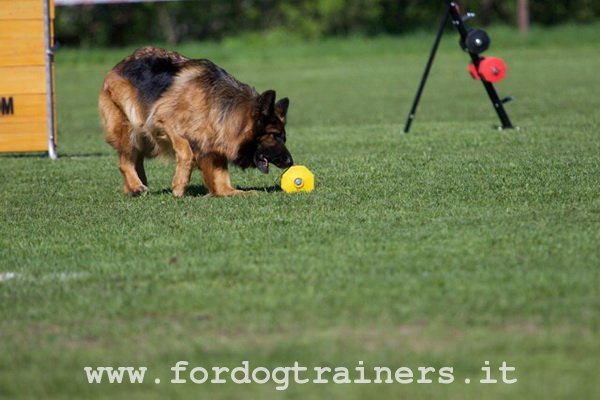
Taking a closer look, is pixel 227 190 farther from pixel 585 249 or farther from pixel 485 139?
pixel 485 139

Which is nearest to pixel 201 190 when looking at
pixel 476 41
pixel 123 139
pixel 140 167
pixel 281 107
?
pixel 140 167

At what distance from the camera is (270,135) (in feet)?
28.8

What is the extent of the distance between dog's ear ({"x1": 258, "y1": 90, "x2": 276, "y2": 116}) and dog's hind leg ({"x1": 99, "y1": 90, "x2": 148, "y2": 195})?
163 centimetres

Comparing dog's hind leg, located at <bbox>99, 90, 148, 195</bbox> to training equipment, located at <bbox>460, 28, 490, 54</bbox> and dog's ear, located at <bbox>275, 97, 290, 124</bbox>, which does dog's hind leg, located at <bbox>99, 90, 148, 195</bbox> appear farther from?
training equipment, located at <bbox>460, 28, 490, 54</bbox>

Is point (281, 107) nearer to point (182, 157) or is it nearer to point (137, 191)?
point (182, 157)

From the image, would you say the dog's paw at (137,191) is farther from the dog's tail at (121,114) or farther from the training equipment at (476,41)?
the training equipment at (476,41)

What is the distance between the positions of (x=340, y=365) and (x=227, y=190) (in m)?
4.87

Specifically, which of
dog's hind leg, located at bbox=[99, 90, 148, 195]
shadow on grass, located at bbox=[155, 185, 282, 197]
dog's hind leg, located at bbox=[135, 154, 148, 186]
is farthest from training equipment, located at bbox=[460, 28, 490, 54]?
dog's hind leg, located at bbox=[99, 90, 148, 195]

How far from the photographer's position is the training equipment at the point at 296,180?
9.25 meters

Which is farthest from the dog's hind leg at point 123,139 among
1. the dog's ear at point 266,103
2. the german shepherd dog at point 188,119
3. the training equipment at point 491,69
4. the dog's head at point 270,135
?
the training equipment at point 491,69

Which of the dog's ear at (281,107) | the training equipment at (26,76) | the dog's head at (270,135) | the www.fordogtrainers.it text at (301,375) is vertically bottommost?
the training equipment at (26,76)

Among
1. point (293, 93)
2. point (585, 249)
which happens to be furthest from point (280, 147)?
point (293, 93)

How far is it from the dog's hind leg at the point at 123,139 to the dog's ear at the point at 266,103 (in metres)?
1.63

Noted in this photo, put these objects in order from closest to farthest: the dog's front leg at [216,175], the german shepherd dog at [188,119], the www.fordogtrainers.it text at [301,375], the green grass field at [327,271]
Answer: the www.fordogtrainers.it text at [301,375], the green grass field at [327,271], the german shepherd dog at [188,119], the dog's front leg at [216,175]
